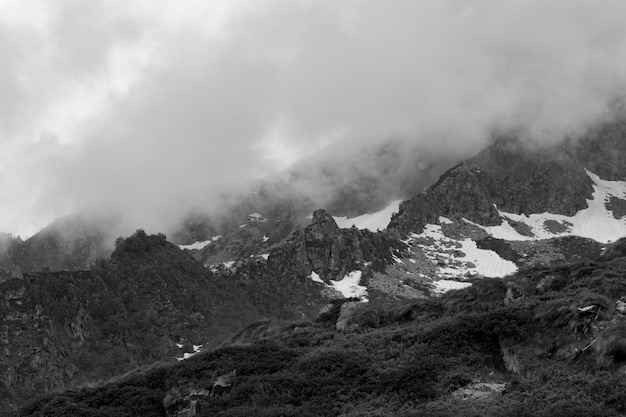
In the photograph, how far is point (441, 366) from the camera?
3328 centimetres

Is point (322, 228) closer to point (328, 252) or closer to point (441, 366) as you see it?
point (328, 252)

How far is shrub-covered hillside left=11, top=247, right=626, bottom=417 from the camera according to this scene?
27.8 meters

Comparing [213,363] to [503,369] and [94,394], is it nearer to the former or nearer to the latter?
[94,394]

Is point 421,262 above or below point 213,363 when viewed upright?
above

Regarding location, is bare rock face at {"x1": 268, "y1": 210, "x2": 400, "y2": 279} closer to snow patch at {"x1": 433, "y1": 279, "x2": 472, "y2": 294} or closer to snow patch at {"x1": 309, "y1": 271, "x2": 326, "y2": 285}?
snow patch at {"x1": 309, "y1": 271, "x2": 326, "y2": 285}

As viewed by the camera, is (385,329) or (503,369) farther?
(385,329)

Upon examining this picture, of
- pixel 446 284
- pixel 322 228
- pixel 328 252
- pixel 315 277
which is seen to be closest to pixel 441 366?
pixel 315 277

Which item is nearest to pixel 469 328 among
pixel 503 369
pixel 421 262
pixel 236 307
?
pixel 503 369

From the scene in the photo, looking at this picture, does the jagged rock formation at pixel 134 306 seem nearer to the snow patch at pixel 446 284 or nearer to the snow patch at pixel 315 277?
the snow patch at pixel 315 277

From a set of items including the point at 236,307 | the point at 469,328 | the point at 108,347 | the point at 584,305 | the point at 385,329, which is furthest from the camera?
the point at 236,307

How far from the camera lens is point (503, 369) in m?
32.1

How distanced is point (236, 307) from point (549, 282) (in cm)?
10648

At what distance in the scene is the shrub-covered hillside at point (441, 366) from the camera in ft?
91.0

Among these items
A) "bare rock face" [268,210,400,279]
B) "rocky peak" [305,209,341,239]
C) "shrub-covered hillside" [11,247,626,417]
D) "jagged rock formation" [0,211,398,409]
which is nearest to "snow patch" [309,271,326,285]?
"bare rock face" [268,210,400,279]
